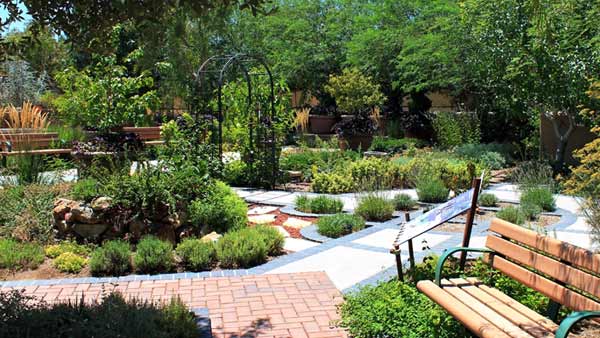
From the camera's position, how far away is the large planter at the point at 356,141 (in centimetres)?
1730

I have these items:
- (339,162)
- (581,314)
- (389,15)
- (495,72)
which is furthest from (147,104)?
(581,314)

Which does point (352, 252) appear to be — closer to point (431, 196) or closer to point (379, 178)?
point (431, 196)

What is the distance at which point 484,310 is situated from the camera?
3.40 m

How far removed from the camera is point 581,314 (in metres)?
2.70

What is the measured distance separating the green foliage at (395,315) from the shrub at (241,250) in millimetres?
1681

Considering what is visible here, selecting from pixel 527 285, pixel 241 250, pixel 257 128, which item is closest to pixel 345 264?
pixel 241 250

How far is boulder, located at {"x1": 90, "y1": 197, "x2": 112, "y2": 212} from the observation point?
271 inches

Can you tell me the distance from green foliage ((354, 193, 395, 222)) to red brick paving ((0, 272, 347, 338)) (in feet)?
9.01

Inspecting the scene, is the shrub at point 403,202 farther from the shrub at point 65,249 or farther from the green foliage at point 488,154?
the shrub at point 65,249

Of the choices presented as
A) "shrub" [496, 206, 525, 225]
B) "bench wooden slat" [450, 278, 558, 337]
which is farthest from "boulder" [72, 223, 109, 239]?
"shrub" [496, 206, 525, 225]

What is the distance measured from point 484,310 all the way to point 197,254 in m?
3.42

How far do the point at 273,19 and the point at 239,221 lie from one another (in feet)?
60.1

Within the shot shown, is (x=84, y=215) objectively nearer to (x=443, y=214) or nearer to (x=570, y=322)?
(x=443, y=214)

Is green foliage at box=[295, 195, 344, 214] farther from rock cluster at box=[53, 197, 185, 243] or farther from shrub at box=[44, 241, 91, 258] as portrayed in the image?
shrub at box=[44, 241, 91, 258]
